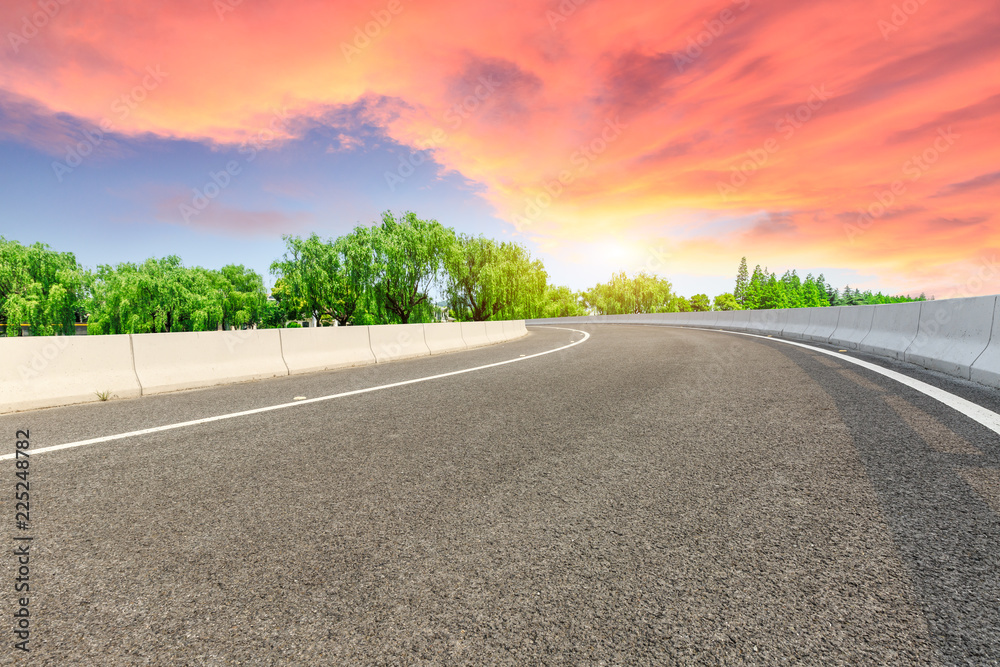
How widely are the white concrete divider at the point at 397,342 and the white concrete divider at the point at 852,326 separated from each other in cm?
1128

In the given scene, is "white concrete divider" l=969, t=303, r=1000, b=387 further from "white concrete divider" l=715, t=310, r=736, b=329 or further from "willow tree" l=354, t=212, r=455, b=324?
"willow tree" l=354, t=212, r=455, b=324

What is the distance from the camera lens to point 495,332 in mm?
21141

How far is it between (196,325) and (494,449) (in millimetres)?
65096

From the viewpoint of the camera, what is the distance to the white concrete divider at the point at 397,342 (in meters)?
12.2

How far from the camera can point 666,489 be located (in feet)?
10.1

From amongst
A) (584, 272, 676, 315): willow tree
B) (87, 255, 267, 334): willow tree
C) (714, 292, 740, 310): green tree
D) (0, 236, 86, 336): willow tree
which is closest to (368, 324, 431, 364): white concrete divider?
(87, 255, 267, 334): willow tree

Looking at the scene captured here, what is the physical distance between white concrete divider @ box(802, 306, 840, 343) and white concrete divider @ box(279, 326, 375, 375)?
494 inches

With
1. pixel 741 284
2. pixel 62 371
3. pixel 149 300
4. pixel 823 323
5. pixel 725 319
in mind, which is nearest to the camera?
pixel 62 371

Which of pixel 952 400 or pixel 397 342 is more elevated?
pixel 952 400

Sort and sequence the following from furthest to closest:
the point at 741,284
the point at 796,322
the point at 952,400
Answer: the point at 741,284 → the point at 796,322 → the point at 952,400

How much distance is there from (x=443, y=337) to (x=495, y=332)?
5658mm

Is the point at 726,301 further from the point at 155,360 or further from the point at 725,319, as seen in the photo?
the point at 155,360

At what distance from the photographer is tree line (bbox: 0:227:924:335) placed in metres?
39.2

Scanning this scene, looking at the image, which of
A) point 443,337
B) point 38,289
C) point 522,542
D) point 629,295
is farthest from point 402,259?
point 629,295
